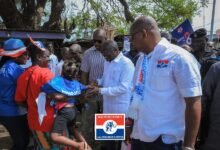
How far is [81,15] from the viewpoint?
48.0 feet

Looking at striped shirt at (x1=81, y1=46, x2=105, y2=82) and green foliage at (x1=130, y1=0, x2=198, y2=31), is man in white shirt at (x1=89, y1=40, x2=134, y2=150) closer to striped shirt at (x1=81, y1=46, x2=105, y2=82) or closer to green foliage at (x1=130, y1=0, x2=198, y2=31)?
striped shirt at (x1=81, y1=46, x2=105, y2=82)

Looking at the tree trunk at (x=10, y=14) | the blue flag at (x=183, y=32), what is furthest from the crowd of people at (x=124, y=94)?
the tree trunk at (x=10, y=14)

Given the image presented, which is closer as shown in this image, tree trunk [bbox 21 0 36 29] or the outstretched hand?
the outstretched hand

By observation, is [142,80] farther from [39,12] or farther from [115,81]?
[39,12]

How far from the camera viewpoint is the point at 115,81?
16.1 feet

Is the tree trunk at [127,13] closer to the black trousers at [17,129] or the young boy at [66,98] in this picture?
the black trousers at [17,129]

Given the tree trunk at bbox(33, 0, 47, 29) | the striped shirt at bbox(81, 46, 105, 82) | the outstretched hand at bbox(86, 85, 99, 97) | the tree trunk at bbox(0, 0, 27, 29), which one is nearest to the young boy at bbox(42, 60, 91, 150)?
the outstretched hand at bbox(86, 85, 99, 97)

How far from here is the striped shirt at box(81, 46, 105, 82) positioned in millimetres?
5996

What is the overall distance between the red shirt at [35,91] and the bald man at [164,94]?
4.32ft

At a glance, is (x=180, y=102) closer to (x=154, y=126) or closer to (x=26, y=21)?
(x=154, y=126)

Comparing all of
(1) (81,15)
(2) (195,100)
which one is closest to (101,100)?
(2) (195,100)

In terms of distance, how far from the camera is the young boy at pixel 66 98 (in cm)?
385

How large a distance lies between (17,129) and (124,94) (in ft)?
4.48

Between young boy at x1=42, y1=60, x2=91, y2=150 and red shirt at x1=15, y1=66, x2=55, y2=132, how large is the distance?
0.10 meters
